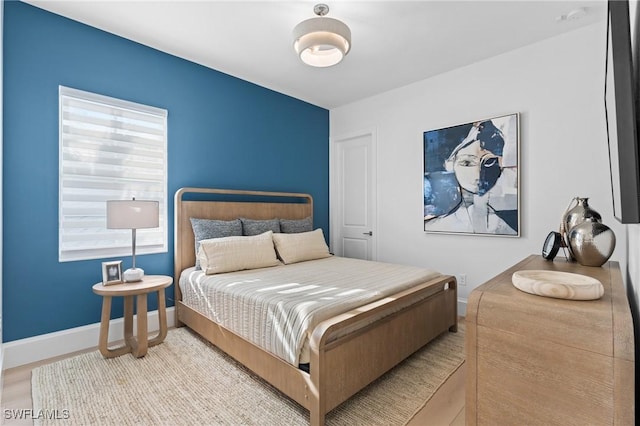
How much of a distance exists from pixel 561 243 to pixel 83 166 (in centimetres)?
346

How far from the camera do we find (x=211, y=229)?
10.1 feet

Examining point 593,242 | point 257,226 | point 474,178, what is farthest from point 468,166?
point 257,226

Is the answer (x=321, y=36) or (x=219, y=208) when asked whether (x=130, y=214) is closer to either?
(x=219, y=208)

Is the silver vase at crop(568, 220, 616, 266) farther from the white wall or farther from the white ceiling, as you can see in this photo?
the white ceiling

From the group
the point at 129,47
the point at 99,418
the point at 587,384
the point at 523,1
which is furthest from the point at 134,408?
the point at 523,1

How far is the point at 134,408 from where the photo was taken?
179cm

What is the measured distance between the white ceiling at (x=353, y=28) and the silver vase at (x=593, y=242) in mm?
1860

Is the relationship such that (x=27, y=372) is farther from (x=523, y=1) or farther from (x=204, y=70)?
(x=523, y=1)

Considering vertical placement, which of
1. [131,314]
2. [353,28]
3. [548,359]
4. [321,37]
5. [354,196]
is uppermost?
[353,28]

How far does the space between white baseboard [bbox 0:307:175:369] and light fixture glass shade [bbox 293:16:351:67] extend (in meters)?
2.79

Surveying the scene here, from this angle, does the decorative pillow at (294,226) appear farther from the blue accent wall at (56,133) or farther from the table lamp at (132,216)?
the table lamp at (132,216)

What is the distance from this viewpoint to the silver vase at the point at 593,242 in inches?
54.6

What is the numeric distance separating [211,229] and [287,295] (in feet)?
4.65

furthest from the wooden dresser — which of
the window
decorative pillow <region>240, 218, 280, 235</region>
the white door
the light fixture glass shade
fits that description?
the white door
